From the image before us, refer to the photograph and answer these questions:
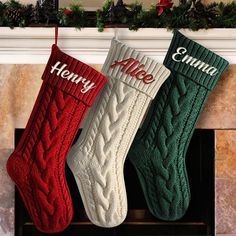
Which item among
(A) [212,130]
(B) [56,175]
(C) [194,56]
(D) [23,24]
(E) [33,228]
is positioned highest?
(D) [23,24]

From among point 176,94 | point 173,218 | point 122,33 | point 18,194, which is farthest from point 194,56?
point 18,194

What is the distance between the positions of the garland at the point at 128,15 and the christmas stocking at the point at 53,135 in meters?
0.16

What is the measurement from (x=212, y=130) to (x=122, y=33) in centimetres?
55

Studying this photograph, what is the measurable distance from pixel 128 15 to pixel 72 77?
14.0 inches

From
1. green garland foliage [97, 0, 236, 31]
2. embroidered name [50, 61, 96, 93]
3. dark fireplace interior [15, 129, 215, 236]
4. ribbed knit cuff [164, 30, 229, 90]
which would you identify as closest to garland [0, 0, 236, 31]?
green garland foliage [97, 0, 236, 31]

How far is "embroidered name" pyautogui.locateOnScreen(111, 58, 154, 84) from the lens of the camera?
2.19 m

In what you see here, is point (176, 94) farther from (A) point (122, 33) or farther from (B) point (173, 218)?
(B) point (173, 218)

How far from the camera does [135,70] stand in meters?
2.20

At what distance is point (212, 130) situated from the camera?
243 centimetres

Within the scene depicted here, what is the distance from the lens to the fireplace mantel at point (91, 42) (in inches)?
91.4

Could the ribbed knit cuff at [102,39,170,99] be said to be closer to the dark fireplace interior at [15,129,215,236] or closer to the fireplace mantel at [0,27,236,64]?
the fireplace mantel at [0,27,236,64]

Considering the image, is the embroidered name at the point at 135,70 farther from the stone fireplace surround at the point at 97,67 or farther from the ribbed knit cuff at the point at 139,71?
the stone fireplace surround at the point at 97,67

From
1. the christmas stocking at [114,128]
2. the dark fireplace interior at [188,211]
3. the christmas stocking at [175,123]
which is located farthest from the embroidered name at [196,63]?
the dark fireplace interior at [188,211]

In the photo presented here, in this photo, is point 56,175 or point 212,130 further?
point 212,130
